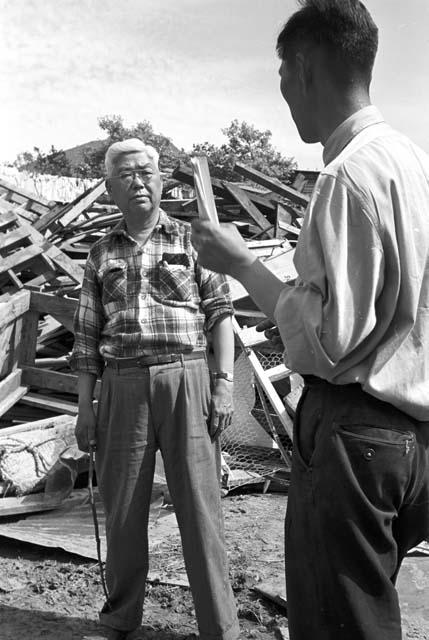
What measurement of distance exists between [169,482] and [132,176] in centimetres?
142

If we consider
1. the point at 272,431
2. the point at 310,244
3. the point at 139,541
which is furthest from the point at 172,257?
the point at 272,431

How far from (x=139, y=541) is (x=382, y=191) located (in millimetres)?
2150

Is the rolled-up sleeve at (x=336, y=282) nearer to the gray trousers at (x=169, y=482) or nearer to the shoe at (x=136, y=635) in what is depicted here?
the gray trousers at (x=169, y=482)

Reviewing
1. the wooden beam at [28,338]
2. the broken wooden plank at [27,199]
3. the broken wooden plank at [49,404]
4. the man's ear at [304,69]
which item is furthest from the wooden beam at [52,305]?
the broken wooden plank at [27,199]

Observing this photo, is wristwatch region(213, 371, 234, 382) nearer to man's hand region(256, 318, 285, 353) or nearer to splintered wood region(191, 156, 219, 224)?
man's hand region(256, 318, 285, 353)

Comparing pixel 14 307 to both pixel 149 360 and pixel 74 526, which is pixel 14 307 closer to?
pixel 74 526

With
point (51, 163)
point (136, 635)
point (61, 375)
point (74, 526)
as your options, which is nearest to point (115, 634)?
point (136, 635)

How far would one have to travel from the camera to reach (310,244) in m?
1.50

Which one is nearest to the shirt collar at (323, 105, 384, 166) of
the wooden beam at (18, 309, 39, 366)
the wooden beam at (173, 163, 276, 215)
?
the wooden beam at (18, 309, 39, 366)

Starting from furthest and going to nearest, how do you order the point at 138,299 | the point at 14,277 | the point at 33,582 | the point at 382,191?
the point at 14,277
the point at 33,582
the point at 138,299
the point at 382,191

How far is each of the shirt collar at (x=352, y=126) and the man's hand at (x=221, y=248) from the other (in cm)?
31

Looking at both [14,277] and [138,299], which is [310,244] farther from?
[14,277]

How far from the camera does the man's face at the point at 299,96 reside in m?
1.64

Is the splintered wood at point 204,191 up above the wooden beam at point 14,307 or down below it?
below
